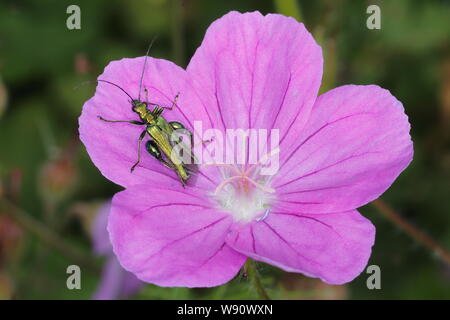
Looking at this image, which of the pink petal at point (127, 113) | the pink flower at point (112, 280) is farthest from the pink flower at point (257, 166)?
the pink flower at point (112, 280)

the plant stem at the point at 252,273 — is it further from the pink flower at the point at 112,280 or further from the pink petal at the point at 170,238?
the pink flower at the point at 112,280

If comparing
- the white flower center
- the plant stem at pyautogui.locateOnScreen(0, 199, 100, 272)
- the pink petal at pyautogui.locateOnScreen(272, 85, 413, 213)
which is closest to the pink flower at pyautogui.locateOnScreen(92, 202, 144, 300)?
the plant stem at pyautogui.locateOnScreen(0, 199, 100, 272)

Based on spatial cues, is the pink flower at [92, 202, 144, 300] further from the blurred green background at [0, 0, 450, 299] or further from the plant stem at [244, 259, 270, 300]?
the plant stem at [244, 259, 270, 300]

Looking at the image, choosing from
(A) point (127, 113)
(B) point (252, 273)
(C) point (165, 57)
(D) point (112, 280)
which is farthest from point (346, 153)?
(C) point (165, 57)

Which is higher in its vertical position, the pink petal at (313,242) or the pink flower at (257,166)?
the pink flower at (257,166)

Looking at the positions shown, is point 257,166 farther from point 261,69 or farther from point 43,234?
point 43,234

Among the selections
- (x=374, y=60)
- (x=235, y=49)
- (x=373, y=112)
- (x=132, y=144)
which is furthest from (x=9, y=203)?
(x=374, y=60)

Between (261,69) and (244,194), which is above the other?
(261,69)
